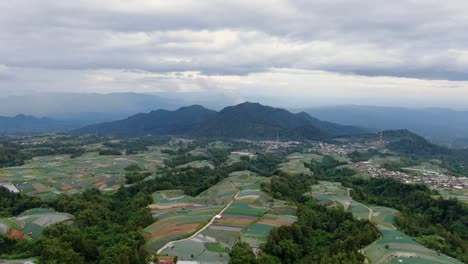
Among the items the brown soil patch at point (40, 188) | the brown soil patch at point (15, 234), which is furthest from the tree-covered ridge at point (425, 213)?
the brown soil patch at point (40, 188)

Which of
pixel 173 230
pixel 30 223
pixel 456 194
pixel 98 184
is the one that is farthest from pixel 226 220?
pixel 456 194

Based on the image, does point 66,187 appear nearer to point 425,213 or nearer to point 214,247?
point 214,247

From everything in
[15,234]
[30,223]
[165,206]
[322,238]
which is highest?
[30,223]

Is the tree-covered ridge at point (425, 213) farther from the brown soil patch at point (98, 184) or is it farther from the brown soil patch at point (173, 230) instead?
the brown soil patch at point (98, 184)

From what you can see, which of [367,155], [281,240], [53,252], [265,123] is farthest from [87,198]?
[265,123]

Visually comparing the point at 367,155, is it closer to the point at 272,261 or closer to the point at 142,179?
the point at 142,179

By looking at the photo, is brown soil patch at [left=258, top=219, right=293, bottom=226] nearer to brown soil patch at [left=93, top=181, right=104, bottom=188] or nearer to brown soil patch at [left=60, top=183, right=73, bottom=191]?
brown soil patch at [left=93, top=181, right=104, bottom=188]
